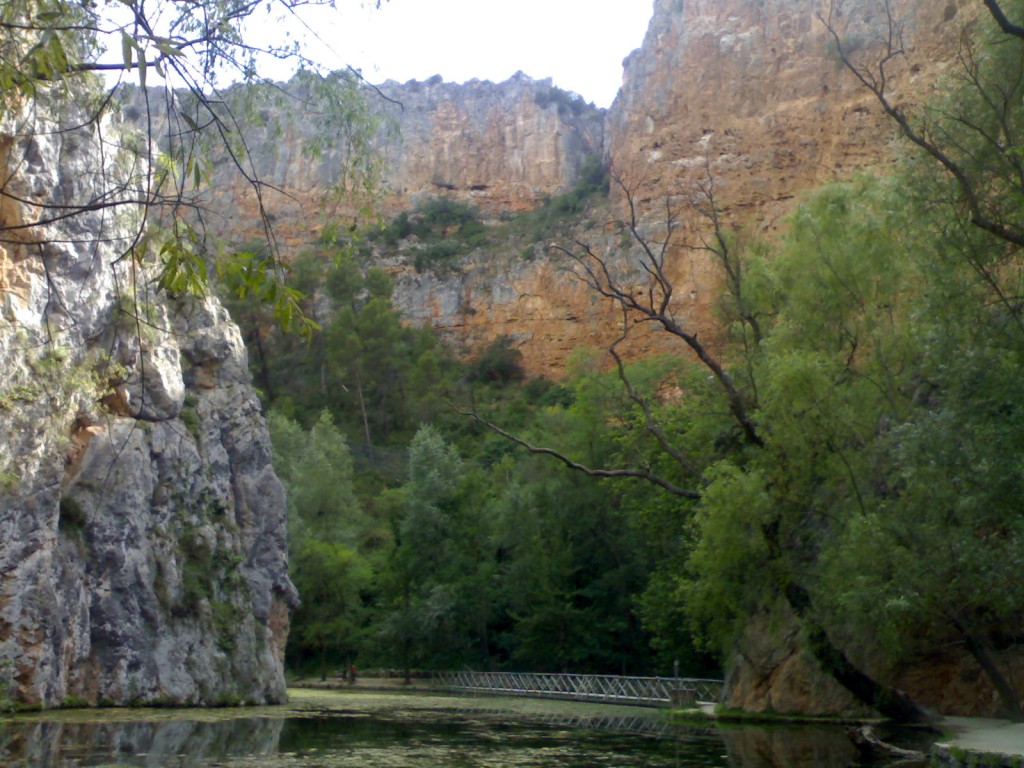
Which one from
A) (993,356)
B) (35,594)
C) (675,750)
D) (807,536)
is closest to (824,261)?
(807,536)

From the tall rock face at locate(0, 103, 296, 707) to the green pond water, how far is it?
1603 millimetres

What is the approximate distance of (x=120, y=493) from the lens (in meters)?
22.6

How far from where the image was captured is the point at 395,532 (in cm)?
4050

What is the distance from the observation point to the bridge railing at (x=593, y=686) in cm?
2473

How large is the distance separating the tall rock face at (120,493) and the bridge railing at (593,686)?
6913 mm

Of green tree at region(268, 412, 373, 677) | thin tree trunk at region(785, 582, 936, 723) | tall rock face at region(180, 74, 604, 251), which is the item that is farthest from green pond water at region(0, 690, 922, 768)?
tall rock face at region(180, 74, 604, 251)

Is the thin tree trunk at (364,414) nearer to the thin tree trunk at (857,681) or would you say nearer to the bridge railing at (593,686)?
the bridge railing at (593,686)

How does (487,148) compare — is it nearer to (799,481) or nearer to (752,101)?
(752,101)

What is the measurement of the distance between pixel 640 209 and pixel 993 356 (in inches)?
1718

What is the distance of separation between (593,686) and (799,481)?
1283cm

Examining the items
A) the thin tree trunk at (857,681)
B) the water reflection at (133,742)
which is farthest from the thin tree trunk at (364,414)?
the thin tree trunk at (857,681)

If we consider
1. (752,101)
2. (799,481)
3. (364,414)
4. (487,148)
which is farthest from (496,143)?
(799,481)

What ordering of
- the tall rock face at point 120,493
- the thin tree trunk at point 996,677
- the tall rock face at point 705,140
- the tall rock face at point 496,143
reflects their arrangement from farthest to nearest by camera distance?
the tall rock face at point 496,143, the tall rock face at point 705,140, the tall rock face at point 120,493, the thin tree trunk at point 996,677

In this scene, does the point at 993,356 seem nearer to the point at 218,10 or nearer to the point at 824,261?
the point at 824,261
